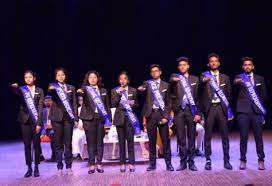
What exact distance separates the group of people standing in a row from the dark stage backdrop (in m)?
4.40

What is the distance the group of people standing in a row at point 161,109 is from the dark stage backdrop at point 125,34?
4397 millimetres

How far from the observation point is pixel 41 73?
10492mm

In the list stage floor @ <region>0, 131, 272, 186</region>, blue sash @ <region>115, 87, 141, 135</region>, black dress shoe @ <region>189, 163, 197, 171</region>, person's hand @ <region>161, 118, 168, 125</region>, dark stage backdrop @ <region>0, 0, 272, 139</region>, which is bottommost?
stage floor @ <region>0, 131, 272, 186</region>

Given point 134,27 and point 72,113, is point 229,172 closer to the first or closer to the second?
point 72,113

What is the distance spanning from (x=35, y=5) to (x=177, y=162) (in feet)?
17.8

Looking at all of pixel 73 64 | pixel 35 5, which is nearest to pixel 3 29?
pixel 35 5

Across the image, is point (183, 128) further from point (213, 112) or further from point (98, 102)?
point (98, 102)

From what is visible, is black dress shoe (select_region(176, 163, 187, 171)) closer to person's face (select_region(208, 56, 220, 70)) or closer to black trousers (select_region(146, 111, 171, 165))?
black trousers (select_region(146, 111, 171, 165))

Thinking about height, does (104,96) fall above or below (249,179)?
above

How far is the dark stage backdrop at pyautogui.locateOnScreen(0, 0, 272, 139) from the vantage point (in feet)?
33.4

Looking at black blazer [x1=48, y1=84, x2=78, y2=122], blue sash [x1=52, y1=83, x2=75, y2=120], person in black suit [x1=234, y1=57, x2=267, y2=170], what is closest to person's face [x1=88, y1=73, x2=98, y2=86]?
black blazer [x1=48, y1=84, x2=78, y2=122]

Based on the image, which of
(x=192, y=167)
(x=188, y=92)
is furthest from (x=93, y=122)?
(x=192, y=167)

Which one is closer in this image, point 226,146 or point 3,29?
point 226,146

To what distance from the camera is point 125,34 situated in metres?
10.4
